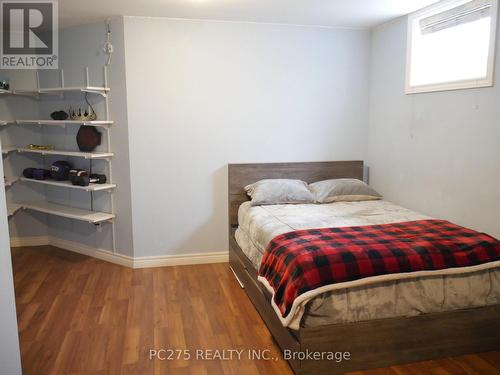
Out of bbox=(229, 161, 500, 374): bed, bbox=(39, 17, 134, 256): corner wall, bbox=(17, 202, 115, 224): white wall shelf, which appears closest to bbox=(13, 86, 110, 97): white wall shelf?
bbox=(39, 17, 134, 256): corner wall

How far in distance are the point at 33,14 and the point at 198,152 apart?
181cm

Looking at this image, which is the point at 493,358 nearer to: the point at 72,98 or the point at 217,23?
the point at 217,23

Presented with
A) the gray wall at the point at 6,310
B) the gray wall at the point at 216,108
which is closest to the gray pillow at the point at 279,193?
the gray wall at the point at 216,108

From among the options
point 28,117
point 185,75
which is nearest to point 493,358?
point 185,75

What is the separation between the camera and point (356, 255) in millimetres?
2408

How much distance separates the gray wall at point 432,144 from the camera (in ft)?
9.64

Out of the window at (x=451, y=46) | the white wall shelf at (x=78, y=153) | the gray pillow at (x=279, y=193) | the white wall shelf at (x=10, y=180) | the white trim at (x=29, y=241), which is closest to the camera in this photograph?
the window at (x=451, y=46)

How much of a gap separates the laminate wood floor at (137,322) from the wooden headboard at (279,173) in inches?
27.2

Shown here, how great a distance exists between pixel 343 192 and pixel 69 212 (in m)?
2.70

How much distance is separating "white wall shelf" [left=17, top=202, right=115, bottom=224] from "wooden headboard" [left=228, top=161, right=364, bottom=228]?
120cm

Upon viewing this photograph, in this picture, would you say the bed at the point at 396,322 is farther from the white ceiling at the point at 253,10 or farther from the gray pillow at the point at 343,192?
the white ceiling at the point at 253,10

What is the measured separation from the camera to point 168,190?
4.07m

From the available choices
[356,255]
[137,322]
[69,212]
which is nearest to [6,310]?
[137,322]

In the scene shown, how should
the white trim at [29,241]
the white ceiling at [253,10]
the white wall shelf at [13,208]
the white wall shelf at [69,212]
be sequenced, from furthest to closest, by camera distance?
1. the white trim at [29,241]
2. the white wall shelf at [13,208]
3. the white wall shelf at [69,212]
4. the white ceiling at [253,10]
